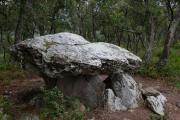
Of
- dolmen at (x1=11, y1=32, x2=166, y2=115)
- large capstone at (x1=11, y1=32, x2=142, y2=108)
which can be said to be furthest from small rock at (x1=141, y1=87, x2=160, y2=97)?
large capstone at (x1=11, y1=32, x2=142, y2=108)

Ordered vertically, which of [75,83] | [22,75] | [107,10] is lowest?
[22,75]

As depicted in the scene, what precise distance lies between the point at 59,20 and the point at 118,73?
13.3 metres

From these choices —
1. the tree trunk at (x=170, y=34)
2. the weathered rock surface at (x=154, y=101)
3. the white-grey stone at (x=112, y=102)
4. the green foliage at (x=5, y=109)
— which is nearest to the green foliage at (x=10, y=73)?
the green foliage at (x=5, y=109)

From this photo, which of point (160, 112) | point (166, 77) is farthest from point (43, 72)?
point (166, 77)

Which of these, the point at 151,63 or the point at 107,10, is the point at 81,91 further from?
the point at 107,10

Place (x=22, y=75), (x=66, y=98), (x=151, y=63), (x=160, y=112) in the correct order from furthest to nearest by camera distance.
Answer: (x=151, y=63) < (x=22, y=75) < (x=160, y=112) < (x=66, y=98)

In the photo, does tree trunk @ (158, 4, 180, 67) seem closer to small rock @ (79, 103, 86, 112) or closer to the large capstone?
the large capstone

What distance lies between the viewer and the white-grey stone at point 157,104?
31.9 ft

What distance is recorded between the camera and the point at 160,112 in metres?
9.69

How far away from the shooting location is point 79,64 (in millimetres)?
8516

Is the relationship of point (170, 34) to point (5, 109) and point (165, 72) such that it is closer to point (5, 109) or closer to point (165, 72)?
point (165, 72)

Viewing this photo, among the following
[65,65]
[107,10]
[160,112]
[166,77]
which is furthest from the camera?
[107,10]

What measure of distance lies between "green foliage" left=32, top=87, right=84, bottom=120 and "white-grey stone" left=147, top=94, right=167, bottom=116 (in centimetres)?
245

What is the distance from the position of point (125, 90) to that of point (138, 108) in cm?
69
